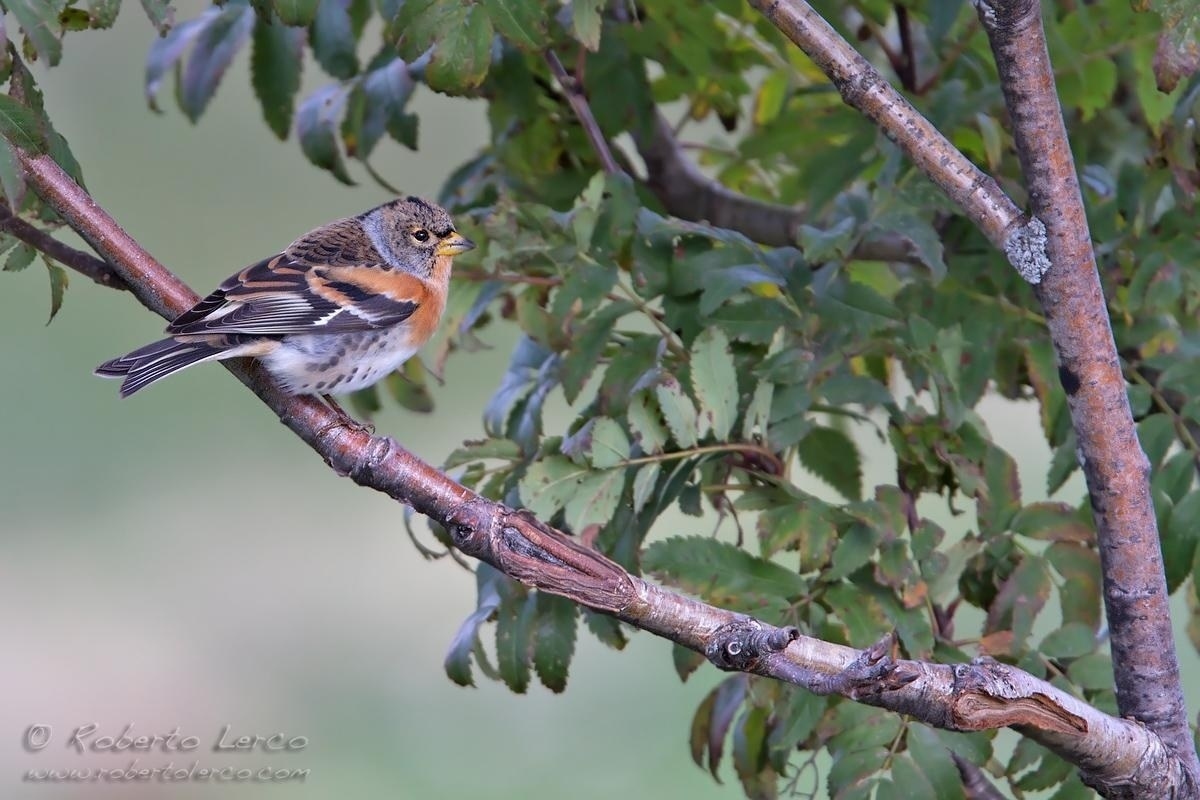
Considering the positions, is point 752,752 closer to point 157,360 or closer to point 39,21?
point 157,360

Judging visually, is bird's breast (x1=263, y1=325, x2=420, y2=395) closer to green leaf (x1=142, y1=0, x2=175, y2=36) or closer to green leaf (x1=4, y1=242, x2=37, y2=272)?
green leaf (x1=4, y1=242, x2=37, y2=272)

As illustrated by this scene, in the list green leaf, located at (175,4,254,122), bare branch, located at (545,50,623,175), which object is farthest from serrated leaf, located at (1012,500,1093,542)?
green leaf, located at (175,4,254,122)

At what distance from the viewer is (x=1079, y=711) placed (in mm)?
1776

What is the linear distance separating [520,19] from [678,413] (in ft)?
2.25

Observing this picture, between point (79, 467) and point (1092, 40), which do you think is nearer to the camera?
point (1092, 40)

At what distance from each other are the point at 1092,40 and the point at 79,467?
6.16 meters

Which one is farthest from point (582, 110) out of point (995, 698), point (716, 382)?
point (995, 698)

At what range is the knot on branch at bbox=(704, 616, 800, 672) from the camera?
1.72 metres

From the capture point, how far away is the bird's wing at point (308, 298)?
96.6 inches

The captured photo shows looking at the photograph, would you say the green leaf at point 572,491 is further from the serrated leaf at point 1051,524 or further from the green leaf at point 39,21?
the green leaf at point 39,21

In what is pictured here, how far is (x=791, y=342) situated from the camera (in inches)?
A: 94.0

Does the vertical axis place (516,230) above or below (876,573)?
above

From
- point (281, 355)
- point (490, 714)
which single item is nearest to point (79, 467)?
point (490, 714)

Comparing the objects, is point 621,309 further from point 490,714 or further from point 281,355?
point 490,714
